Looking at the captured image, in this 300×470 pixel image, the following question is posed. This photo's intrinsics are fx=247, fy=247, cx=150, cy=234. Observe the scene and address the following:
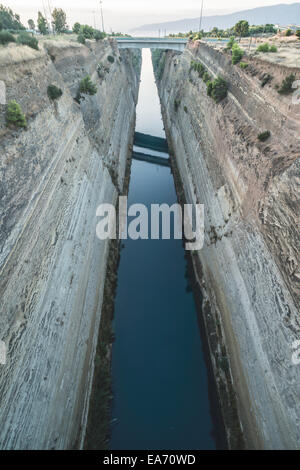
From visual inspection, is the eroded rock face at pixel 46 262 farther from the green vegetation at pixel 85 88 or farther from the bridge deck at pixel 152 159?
the bridge deck at pixel 152 159

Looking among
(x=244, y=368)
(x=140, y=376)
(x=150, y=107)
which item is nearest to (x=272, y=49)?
(x=244, y=368)

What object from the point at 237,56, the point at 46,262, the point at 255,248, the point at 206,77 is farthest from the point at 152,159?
the point at 46,262

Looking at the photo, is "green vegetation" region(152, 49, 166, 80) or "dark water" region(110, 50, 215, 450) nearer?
"dark water" region(110, 50, 215, 450)

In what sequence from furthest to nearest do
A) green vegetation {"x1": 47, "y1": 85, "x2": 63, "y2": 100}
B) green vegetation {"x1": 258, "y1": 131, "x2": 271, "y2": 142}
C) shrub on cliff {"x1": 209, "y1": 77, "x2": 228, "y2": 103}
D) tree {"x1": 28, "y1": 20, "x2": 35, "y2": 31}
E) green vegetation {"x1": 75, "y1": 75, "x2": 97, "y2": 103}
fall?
1. tree {"x1": 28, "y1": 20, "x2": 35, "y2": 31}
2. green vegetation {"x1": 75, "y1": 75, "x2": 97, "y2": 103}
3. shrub on cliff {"x1": 209, "y1": 77, "x2": 228, "y2": 103}
4. green vegetation {"x1": 47, "y1": 85, "x2": 63, "y2": 100}
5. green vegetation {"x1": 258, "y1": 131, "x2": 271, "y2": 142}

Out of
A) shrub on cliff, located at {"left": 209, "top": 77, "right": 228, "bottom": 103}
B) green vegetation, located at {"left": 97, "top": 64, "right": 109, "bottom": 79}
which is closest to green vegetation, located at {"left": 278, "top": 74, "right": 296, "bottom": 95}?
shrub on cliff, located at {"left": 209, "top": 77, "right": 228, "bottom": 103}

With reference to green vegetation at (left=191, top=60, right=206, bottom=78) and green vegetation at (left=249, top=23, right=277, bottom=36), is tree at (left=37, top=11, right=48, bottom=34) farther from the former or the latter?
green vegetation at (left=249, top=23, right=277, bottom=36)

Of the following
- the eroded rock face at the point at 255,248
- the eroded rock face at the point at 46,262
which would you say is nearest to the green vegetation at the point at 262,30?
the eroded rock face at the point at 255,248

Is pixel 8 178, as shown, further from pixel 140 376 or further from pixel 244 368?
pixel 244 368
